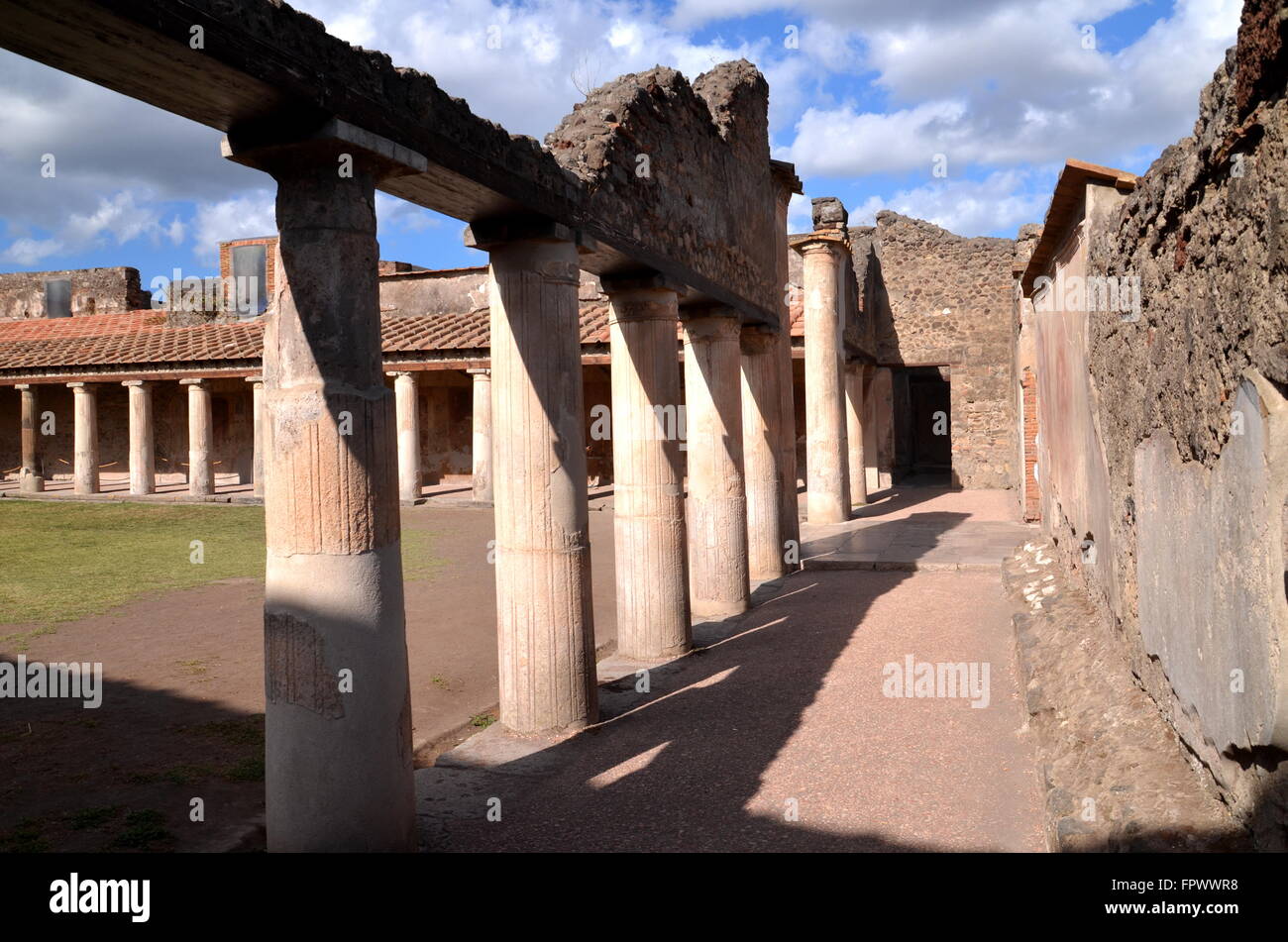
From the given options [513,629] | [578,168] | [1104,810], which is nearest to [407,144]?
[578,168]

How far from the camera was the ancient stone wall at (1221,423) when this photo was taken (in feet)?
8.11

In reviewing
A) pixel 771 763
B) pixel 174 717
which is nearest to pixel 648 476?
pixel 771 763

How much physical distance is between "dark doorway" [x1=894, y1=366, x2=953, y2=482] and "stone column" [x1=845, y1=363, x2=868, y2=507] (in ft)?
22.5

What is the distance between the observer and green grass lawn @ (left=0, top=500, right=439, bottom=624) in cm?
990

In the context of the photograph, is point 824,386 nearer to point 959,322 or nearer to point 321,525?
point 959,322

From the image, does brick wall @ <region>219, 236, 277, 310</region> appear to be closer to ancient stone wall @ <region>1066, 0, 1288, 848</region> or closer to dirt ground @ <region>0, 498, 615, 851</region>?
dirt ground @ <region>0, 498, 615, 851</region>

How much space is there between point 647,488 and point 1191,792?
435cm

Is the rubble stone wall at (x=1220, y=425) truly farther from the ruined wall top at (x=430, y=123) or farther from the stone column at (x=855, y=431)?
the stone column at (x=855, y=431)

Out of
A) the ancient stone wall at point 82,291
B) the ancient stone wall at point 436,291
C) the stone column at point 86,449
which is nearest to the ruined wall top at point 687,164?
the ancient stone wall at point 436,291

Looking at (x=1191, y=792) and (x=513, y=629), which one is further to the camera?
(x=513, y=629)

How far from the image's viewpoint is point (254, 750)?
5.21 metres

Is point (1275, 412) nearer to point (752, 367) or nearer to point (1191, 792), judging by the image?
point (1191, 792)

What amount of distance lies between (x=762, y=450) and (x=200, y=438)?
15596 mm

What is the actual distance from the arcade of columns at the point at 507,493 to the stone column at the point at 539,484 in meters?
0.01
